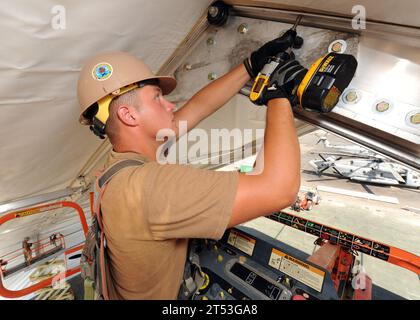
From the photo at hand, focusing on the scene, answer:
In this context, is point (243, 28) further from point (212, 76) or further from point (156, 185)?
point (156, 185)

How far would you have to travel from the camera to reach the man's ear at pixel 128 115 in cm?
111

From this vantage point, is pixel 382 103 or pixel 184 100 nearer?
pixel 382 103

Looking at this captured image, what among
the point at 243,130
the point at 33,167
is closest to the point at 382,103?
the point at 243,130

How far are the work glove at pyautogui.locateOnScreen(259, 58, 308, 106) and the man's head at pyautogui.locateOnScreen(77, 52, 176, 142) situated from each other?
54 cm

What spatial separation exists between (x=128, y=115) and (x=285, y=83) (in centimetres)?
77

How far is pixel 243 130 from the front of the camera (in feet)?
8.18

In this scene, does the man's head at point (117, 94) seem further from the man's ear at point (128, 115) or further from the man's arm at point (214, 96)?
the man's arm at point (214, 96)

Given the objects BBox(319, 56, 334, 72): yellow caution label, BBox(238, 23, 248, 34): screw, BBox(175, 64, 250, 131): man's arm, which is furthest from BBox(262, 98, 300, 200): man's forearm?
BBox(238, 23, 248, 34): screw

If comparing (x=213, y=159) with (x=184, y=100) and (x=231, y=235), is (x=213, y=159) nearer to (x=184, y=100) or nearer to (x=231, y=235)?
(x=184, y=100)

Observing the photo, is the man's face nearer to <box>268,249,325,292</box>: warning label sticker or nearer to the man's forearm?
the man's forearm

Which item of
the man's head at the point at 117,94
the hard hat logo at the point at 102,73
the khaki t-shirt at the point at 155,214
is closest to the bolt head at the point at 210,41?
the man's head at the point at 117,94

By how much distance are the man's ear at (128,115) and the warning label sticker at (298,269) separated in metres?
1.18

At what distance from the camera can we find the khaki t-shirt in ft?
2.66

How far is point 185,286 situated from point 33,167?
5.13 feet
